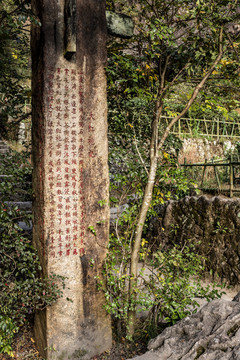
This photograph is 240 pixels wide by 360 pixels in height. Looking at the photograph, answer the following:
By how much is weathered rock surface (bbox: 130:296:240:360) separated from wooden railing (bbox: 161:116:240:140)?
9319 millimetres

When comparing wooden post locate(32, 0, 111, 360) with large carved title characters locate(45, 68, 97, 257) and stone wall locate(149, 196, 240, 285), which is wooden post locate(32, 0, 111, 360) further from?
stone wall locate(149, 196, 240, 285)

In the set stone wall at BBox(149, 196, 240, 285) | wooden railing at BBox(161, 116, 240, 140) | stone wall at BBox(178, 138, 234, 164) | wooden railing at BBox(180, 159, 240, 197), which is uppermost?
wooden railing at BBox(161, 116, 240, 140)

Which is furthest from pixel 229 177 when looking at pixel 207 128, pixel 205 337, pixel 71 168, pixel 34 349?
pixel 207 128

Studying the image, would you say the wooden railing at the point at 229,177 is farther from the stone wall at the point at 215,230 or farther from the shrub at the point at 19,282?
the shrub at the point at 19,282

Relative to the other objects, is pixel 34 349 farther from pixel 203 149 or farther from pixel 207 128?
pixel 207 128

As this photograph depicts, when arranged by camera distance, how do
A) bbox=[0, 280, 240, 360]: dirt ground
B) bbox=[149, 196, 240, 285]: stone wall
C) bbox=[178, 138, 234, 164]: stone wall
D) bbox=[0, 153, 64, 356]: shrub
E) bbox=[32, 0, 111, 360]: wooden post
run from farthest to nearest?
bbox=[178, 138, 234, 164]: stone wall
bbox=[149, 196, 240, 285]: stone wall
bbox=[0, 280, 240, 360]: dirt ground
bbox=[32, 0, 111, 360]: wooden post
bbox=[0, 153, 64, 356]: shrub

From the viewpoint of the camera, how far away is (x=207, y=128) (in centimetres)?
1241

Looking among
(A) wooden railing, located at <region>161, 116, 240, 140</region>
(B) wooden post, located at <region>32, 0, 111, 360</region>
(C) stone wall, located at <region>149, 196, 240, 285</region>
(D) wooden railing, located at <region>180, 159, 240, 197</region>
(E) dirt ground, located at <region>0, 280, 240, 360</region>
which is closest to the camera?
(B) wooden post, located at <region>32, 0, 111, 360</region>

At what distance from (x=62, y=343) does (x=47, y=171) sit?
1685 millimetres

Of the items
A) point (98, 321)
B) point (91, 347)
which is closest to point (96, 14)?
point (98, 321)

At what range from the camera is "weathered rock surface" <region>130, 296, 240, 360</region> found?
7.02 ft

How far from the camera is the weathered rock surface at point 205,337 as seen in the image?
2139mm

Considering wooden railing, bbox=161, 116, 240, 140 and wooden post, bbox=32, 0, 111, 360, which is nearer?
wooden post, bbox=32, 0, 111, 360

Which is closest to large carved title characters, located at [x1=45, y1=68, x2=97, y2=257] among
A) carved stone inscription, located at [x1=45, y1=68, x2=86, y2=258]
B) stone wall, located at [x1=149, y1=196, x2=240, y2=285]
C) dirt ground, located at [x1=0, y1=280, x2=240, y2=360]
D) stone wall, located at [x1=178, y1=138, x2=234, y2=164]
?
carved stone inscription, located at [x1=45, y1=68, x2=86, y2=258]
